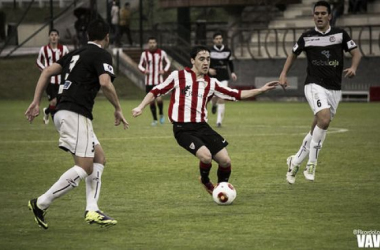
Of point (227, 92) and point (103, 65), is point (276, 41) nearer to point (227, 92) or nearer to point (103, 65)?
point (227, 92)

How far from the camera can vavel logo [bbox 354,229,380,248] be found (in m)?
8.44

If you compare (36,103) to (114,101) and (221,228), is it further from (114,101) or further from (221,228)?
(221,228)

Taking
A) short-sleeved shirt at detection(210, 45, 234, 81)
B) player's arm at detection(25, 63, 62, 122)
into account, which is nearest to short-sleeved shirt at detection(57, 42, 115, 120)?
player's arm at detection(25, 63, 62, 122)

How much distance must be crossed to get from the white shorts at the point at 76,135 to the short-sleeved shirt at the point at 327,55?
4.71 metres

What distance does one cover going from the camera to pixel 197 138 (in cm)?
1155

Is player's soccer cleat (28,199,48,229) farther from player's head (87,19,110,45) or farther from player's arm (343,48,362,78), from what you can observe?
player's arm (343,48,362,78)

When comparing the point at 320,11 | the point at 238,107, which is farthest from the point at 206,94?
the point at 238,107

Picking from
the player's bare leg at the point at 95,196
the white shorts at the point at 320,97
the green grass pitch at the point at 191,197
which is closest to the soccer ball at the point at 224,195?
the green grass pitch at the point at 191,197

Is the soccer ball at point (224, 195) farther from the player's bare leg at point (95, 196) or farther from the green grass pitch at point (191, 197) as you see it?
the player's bare leg at point (95, 196)

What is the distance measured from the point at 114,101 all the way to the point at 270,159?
22.7 ft

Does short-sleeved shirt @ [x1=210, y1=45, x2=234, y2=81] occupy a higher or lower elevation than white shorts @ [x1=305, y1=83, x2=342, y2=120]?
higher

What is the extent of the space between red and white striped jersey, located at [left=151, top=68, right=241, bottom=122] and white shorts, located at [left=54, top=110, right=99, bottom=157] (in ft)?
7.71

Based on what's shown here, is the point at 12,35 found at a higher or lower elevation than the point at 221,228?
higher

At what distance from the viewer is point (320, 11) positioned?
1314 centimetres
